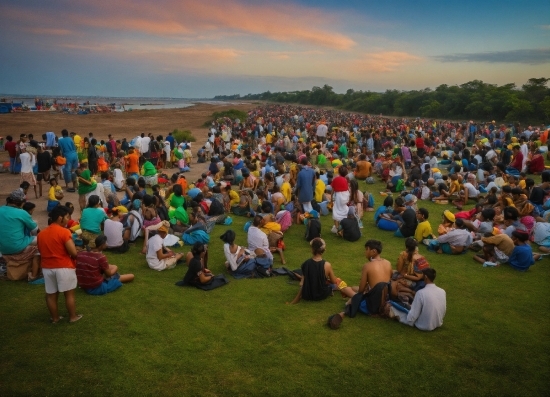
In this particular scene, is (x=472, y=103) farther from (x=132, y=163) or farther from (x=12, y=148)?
(x=12, y=148)

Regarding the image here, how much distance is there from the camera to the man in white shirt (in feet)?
17.0

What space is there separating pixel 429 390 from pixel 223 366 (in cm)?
230

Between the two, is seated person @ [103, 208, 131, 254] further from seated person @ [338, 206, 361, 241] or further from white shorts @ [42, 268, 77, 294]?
seated person @ [338, 206, 361, 241]

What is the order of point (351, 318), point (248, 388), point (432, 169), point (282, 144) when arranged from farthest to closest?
point (282, 144), point (432, 169), point (351, 318), point (248, 388)

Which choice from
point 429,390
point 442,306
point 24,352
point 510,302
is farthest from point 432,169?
point 24,352

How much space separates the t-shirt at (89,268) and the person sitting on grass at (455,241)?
6796 millimetres

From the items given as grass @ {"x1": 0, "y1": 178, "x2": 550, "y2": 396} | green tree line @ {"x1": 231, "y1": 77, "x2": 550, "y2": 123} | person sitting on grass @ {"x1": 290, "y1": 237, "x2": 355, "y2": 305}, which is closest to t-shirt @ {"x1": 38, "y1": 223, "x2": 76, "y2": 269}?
grass @ {"x1": 0, "y1": 178, "x2": 550, "y2": 396}

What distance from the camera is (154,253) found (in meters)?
7.39

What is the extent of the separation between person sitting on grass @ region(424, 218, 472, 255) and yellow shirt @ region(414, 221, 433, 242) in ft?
1.05

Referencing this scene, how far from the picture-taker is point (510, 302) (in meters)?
6.16

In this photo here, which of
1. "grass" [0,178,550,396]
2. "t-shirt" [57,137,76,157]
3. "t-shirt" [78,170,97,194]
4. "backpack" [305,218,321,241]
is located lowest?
"grass" [0,178,550,396]

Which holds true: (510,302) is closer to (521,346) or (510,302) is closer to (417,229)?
(521,346)

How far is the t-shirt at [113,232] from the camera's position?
7.95 m

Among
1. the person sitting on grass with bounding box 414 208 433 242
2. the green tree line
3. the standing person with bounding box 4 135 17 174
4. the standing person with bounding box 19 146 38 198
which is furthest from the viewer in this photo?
the green tree line
